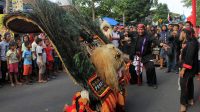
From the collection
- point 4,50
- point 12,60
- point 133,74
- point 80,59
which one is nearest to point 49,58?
point 12,60

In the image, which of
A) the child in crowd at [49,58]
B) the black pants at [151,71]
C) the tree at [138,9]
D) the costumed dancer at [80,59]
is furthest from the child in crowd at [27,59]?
the tree at [138,9]

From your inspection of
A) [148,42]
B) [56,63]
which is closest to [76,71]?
[148,42]

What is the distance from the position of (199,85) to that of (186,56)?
308 cm

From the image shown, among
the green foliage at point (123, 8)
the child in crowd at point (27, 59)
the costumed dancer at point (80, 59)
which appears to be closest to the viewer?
the costumed dancer at point (80, 59)

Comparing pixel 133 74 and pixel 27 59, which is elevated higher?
pixel 27 59

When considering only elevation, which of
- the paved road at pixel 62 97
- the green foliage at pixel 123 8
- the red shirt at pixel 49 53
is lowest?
the paved road at pixel 62 97

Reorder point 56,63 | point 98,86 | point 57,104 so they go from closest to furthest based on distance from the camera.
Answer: point 98,86 → point 57,104 → point 56,63

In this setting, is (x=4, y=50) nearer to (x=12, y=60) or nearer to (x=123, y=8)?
(x=12, y=60)

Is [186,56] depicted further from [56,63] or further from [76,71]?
[56,63]

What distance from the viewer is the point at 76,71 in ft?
16.6

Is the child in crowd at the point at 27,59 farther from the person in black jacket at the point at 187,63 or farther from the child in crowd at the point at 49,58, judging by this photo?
the person in black jacket at the point at 187,63

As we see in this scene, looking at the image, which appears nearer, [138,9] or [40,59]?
[40,59]

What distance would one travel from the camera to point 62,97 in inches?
312

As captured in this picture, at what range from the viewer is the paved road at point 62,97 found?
6.89m
